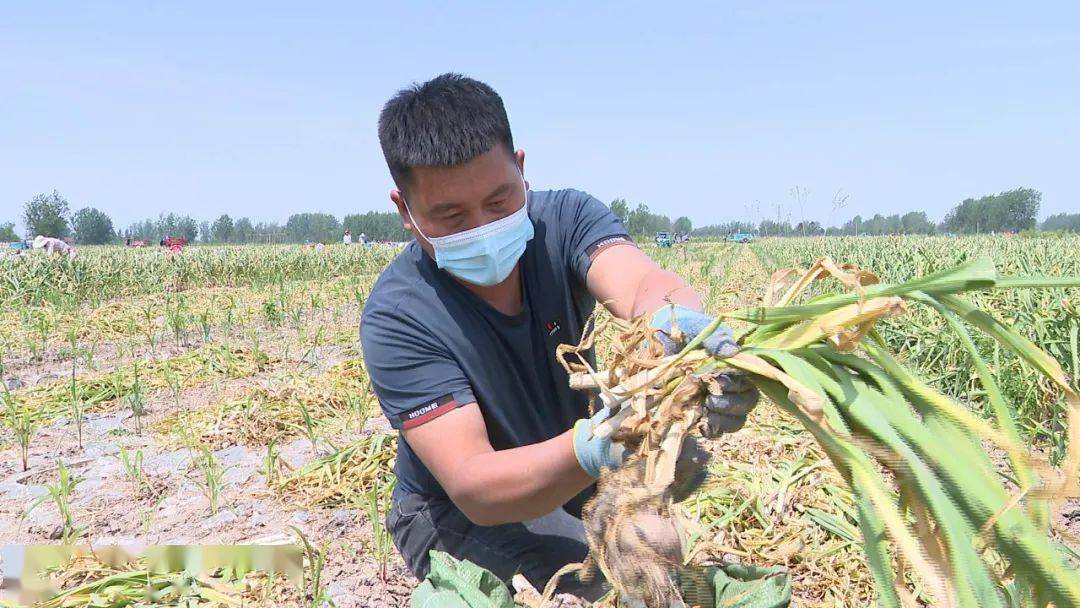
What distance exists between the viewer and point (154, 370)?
189 inches

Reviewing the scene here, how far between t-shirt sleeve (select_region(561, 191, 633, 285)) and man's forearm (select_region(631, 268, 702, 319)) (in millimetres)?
216

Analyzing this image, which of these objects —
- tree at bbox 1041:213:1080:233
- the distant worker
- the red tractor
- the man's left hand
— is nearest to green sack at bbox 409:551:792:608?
the man's left hand

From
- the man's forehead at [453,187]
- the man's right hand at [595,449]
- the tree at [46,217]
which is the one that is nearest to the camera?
the man's right hand at [595,449]

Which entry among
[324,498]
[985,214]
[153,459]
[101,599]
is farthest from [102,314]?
[985,214]

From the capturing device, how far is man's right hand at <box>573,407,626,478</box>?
1.15 metres

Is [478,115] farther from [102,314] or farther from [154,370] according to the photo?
[102,314]

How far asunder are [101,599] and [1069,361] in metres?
3.91

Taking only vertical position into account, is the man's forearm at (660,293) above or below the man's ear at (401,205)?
below

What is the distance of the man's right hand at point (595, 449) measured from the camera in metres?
1.15

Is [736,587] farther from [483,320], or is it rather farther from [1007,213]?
[1007,213]

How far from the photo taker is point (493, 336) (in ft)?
6.37

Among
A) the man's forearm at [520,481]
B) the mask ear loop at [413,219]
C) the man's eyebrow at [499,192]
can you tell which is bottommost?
the man's forearm at [520,481]

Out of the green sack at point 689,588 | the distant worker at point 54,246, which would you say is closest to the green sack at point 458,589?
the green sack at point 689,588

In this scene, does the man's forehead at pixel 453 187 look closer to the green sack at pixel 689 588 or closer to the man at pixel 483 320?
the man at pixel 483 320
